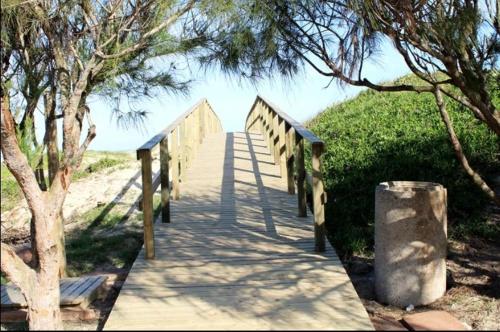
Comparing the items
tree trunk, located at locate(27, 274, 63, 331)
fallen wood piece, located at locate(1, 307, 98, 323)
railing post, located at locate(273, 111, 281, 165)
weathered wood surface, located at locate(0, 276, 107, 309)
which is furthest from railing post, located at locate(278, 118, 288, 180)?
tree trunk, located at locate(27, 274, 63, 331)

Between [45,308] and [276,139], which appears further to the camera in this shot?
[276,139]

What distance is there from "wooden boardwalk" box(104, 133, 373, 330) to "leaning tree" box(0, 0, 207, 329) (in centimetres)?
71

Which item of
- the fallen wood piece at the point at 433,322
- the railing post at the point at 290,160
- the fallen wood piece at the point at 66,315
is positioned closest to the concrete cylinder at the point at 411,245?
the fallen wood piece at the point at 433,322

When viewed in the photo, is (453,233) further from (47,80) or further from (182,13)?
(47,80)

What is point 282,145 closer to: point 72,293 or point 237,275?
point 237,275

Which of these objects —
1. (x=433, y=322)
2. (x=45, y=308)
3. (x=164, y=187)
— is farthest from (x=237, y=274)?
(x=164, y=187)

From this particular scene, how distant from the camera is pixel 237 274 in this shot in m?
4.39

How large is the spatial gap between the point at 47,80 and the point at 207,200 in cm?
Answer: 236

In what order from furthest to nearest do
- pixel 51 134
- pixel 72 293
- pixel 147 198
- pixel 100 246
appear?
pixel 100 246 < pixel 51 134 < pixel 147 198 < pixel 72 293

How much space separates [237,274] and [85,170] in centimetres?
863

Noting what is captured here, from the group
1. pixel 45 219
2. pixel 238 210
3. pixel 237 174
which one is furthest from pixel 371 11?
pixel 237 174

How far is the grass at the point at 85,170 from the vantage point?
11336mm

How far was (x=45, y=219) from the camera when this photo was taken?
3.89m

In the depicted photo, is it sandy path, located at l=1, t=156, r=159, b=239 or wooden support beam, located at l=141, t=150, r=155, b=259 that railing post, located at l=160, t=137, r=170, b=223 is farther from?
sandy path, located at l=1, t=156, r=159, b=239
